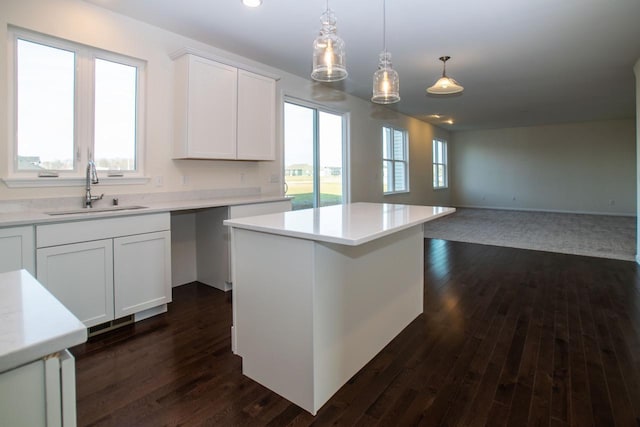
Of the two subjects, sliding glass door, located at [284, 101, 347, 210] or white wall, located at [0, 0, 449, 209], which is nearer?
white wall, located at [0, 0, 449, 209]

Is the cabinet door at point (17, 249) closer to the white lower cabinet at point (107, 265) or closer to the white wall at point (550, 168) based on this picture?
the white lower cabinet at point (107, 265)

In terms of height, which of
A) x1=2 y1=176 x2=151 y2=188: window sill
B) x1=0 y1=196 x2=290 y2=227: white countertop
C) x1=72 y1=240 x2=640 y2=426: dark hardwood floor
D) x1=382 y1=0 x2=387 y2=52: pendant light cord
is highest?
x1=382 y1=0 x2=387 y2=52: pendant light cord

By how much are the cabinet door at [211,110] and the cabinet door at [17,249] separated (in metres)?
1.51

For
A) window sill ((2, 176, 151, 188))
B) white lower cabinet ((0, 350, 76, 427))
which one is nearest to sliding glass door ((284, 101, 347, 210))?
window sill ((2, 176, 151, 188))

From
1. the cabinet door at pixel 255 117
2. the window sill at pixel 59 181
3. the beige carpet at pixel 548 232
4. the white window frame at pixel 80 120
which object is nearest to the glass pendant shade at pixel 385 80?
the cabinet door at pixel 255 117

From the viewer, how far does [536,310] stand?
9.95 feet

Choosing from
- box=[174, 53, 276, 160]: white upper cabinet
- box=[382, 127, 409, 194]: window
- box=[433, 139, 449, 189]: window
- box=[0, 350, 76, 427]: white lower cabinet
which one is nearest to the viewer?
box=[0, 350, 76, 427]: white lower cabinet

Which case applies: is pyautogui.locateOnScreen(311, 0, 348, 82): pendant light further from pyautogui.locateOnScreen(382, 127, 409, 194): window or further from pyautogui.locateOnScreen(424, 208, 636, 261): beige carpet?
pyautogui.locateOnScreen(382, 127, 409, 194): window

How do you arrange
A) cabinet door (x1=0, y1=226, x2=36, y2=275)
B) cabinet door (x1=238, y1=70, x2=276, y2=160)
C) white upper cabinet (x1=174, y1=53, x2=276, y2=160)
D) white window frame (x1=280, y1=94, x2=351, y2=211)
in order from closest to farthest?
1. cabinet door (x1=0, y1=226, x2=36, y2=275)
2. white upper cabinet (x1=174, y1=53, x2=276, y2=160)
3. cabinet door (x1=238, y1=70, x2=276, y2=160)
4. white window frame (x1=280, y1=94, x2=351, y2=211)

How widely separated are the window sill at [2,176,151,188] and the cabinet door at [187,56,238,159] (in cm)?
60

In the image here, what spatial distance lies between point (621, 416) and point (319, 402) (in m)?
1.48

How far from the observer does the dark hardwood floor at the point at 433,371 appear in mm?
1731

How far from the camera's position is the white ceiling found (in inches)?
118

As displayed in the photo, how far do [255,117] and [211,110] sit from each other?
0.56m
